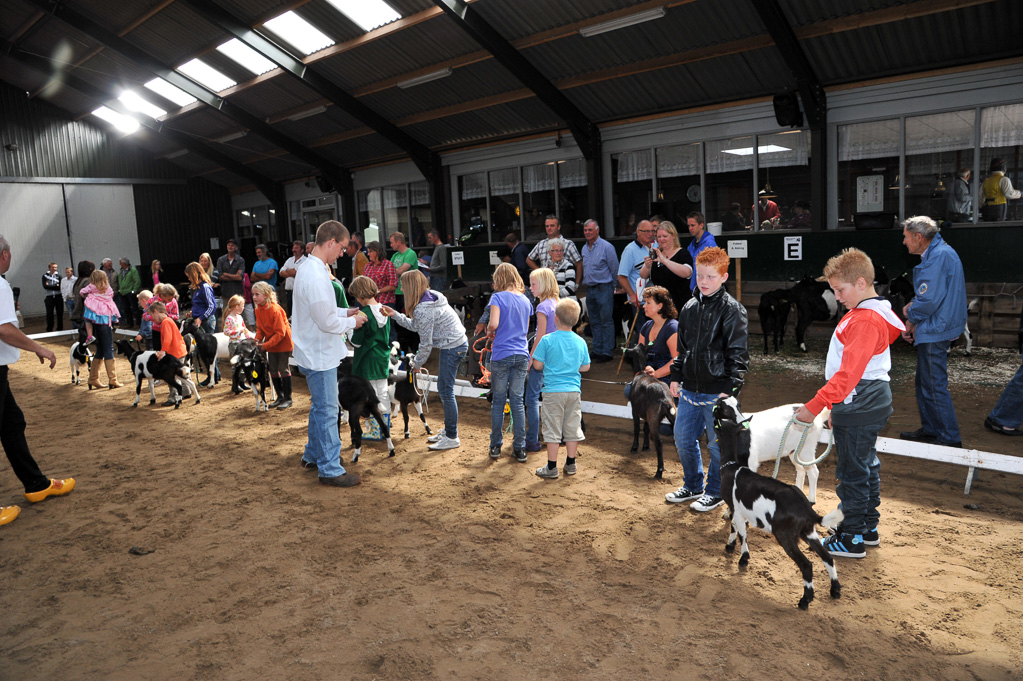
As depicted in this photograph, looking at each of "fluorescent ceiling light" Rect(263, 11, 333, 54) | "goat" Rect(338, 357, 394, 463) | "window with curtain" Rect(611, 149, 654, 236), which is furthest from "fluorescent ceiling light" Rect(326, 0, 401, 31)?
"goat" Rect(338, 357, 394, 463)

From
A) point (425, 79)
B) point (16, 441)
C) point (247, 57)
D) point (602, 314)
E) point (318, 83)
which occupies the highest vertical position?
point (247, 57)

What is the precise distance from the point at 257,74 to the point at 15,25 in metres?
6.84

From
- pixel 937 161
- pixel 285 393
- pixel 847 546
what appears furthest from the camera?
pixel 937 161

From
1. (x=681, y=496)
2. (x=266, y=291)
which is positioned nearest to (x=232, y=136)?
(x=266, y=291)

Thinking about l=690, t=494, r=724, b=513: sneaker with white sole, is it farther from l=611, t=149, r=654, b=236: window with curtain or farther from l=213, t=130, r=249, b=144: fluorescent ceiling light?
l=213, t=130, r=249, b=144: fluorescent ceiling light

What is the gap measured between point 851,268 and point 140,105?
22241 mm

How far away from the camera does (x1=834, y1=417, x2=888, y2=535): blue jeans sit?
11.7 ft

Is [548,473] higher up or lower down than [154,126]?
lower down

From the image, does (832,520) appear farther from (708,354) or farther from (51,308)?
(51,308)

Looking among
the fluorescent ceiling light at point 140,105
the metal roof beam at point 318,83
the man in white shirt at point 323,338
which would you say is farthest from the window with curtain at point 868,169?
the fluorescent ceiling light at point 140,105

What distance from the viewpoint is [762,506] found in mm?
3447

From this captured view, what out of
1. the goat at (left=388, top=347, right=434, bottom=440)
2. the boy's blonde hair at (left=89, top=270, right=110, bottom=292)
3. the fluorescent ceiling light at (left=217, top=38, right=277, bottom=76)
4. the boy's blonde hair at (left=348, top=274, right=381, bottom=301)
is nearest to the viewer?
the boy's blonde hair at (left=348, top=274, right=381, bottom=301)

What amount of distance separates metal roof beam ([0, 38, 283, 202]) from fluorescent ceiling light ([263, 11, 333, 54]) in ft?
28.2

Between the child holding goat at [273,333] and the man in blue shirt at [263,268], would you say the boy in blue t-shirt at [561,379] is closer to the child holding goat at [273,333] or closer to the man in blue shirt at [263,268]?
the child holding goat at [273,333]
